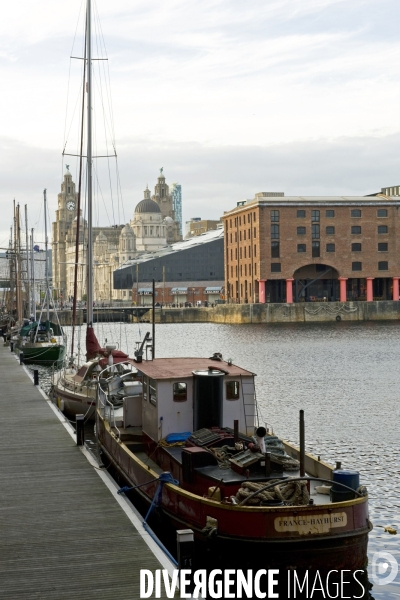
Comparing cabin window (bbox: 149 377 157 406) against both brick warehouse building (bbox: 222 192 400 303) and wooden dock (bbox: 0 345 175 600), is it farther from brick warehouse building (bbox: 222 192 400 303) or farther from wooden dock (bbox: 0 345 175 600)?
brick warehouse building (bbox: 222 192 400 303)

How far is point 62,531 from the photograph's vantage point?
16.0 metres

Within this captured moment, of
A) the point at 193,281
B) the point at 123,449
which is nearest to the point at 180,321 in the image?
the point at 193,281

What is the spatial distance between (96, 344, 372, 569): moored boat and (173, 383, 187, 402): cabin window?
3 centimetres

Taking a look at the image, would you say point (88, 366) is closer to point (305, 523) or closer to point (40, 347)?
point (305, 523)

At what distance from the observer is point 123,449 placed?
71.2 ft

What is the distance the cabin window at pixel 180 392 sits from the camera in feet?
68.0

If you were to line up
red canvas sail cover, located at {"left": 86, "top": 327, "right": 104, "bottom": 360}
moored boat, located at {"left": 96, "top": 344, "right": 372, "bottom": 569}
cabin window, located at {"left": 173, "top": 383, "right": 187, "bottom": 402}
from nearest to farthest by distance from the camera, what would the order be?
1. moored boat, located at {"left": 96, "top": 344, "right": 372, "bottom": 569}
2. cabin window, located at {"left": 173, "top": 383, "right": 187, "bottom": 402}
3. red canvas sail cover, located at {"left": 86, "top": 327, "right": 104, "bottom": 360}

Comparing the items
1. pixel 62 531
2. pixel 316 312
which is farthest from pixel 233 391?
pixel 316 312

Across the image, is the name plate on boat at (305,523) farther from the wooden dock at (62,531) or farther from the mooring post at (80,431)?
the mooring post at (80,431)

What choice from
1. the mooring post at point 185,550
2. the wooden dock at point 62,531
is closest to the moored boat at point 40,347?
the wooden dock at point 62,531

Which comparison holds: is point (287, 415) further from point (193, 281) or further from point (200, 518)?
point (193, 281)

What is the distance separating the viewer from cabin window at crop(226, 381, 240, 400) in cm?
2081

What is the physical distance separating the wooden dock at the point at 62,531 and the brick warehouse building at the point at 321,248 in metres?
100

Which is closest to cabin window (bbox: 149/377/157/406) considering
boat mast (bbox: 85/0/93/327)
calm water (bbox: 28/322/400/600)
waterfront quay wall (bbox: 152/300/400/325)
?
calm water (bbox: 28/322/400/600)
